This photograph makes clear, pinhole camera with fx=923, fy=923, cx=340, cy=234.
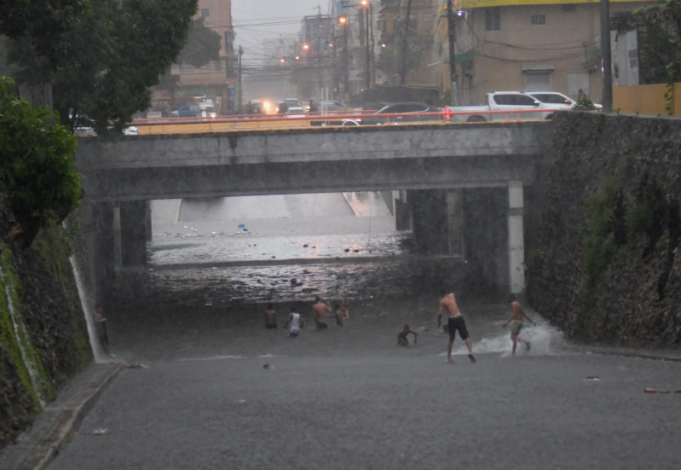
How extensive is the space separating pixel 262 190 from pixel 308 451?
22.2m

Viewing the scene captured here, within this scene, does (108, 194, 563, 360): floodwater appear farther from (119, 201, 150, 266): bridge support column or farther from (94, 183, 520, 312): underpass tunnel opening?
(119, 201, 150, 266): bridge support column

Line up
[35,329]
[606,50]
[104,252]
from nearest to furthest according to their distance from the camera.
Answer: [35,329] < [606,50] < [104,252]

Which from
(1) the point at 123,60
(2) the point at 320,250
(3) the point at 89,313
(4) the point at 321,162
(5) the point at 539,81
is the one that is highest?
(5) the point at 539,81

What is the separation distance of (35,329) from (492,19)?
39.5m

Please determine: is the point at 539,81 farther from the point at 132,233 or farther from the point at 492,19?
the point at 132,233

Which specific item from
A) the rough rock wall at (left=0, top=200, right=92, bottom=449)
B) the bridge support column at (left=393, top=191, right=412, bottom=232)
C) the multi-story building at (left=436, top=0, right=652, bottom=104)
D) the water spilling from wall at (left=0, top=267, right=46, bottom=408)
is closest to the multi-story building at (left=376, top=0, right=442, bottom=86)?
the bridge support column at (left=393, top=191, right=412, bottom=232)

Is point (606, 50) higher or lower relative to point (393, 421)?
higher

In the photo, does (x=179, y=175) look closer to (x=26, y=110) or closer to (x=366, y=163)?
(x=366, y=163)

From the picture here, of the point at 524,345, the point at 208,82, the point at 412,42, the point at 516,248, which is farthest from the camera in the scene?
the point at 208,82

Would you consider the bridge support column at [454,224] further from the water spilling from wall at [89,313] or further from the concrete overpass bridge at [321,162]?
the water spilling from wall at [89,313]

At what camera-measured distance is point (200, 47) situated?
76.5 meters

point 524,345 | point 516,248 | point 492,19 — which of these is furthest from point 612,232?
point 492,19

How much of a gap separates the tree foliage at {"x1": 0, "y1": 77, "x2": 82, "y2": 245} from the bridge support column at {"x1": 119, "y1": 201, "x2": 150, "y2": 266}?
27163 millimetres

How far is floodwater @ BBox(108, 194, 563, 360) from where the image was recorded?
24.5 metres
